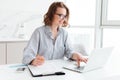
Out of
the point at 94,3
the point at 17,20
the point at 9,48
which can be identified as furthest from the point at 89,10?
the point at 9,48

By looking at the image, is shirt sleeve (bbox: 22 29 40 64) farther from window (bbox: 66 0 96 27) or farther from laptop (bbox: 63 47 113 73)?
window (bbox: 66 0 96 27)

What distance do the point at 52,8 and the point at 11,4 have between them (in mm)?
1645

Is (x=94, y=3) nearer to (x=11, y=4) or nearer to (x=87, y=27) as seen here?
(x=87, y=27)

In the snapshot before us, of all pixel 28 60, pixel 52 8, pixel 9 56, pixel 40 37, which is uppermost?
pixel 52 8

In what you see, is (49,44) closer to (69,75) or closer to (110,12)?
(69,75)

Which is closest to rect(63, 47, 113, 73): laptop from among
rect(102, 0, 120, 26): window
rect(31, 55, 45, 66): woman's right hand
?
rect(31, 55, 45, 66): woman's right hand

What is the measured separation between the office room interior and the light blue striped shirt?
93 cm

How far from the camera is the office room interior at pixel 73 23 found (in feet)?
10.5

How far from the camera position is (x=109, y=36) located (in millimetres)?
3256

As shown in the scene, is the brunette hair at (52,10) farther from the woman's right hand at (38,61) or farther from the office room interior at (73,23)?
the office room interior at (73,23)

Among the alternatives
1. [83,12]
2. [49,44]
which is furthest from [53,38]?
[83,12]

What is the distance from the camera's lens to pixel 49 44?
6.64 ft

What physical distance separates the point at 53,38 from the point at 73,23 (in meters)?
1.82

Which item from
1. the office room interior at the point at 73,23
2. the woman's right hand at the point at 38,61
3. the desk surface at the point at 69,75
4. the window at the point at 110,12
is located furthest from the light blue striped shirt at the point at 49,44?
the window at the point at 110,12
